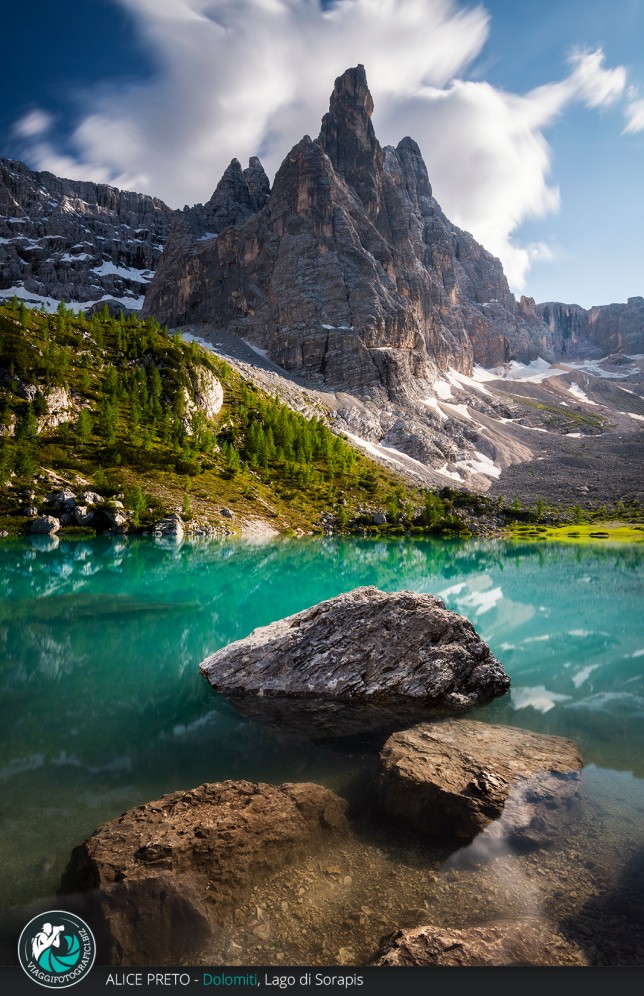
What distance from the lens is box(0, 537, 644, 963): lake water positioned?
9352mm

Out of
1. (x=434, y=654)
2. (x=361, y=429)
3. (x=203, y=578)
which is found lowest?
(x=203, y=578)

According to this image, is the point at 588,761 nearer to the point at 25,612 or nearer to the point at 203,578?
the point at 25,612

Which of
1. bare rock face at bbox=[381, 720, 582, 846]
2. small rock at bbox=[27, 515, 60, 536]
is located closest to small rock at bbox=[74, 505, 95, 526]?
small rock at bbox=[27, 515, 60, 536]

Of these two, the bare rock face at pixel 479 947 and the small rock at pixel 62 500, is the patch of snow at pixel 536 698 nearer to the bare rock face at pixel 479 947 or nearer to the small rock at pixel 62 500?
the bare rock face at pixel 479 947

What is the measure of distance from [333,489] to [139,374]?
59.8 m

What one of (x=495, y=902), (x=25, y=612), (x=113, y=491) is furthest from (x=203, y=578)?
(x=113, y=491)

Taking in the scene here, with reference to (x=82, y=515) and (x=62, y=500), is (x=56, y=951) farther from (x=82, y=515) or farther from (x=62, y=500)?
(x=62, y=500)

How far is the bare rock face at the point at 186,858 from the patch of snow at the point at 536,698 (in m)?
9.11

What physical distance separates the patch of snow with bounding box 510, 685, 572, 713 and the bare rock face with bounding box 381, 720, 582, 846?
290cm

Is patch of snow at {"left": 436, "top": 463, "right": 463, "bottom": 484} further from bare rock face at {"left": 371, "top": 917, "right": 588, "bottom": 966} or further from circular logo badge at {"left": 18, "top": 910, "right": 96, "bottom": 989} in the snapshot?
circular logo badge at {"left": 18, "top": 910, "right": 96, "bottom": 989}

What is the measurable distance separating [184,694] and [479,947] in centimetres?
1238

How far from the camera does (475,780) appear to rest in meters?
10.5

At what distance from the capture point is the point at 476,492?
16300 centimetres

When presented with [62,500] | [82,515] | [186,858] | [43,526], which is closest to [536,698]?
[186,858]
